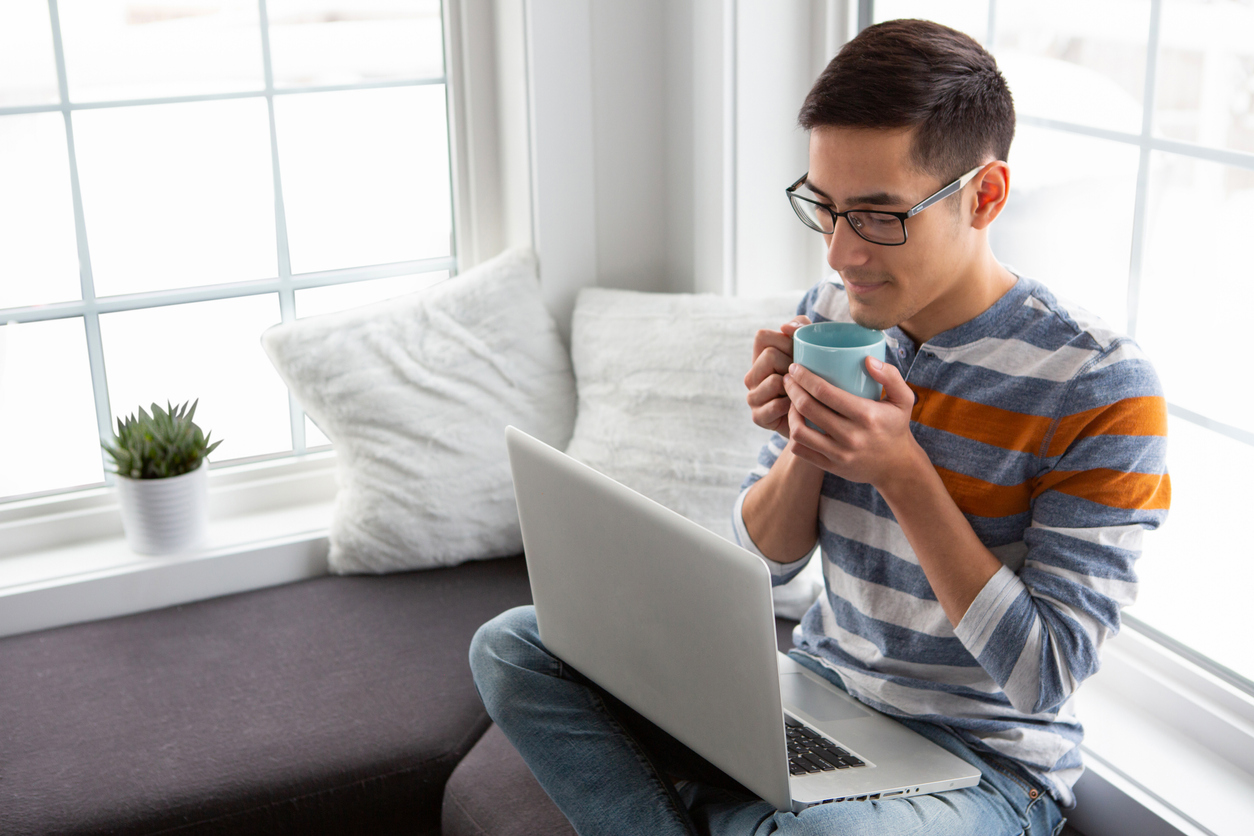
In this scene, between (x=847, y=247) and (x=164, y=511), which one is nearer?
(x=847, y=247)

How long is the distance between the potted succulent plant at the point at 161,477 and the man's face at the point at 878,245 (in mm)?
1283

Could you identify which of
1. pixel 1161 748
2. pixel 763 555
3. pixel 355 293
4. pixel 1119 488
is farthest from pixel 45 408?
pixel 1161 748

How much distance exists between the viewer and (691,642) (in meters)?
1.10

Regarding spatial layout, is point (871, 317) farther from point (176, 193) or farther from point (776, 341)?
point (176, 193)

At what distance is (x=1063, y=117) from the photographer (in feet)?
Result: 5.27

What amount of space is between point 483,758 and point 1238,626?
1.03 metres

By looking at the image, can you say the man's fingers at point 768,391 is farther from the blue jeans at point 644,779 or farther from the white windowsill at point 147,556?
the white windowsill at point 147,556

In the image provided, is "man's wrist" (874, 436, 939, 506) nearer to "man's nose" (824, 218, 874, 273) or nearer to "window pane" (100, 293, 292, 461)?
"man's nose" (824, 218, 874, 273)

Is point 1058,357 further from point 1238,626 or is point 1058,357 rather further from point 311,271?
point 311,271

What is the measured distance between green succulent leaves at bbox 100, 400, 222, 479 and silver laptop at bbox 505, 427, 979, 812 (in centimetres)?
94

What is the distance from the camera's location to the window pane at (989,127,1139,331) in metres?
1.53

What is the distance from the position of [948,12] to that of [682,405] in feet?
2.52

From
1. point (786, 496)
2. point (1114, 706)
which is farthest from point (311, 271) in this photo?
point (1114, 706)

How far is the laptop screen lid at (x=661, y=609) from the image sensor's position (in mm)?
1035
